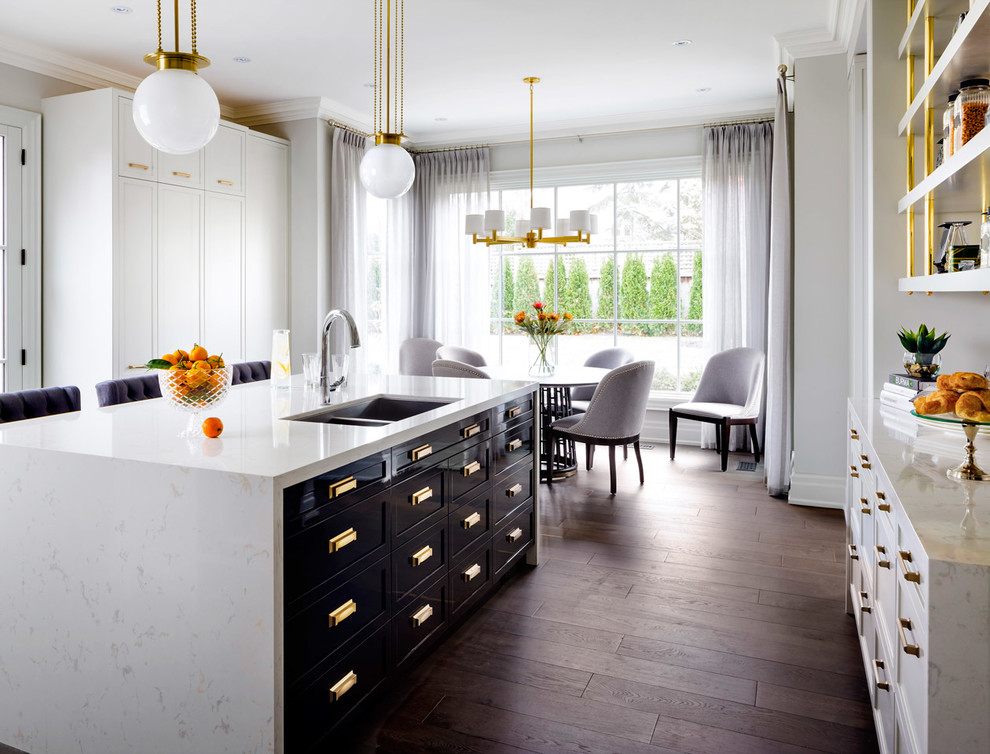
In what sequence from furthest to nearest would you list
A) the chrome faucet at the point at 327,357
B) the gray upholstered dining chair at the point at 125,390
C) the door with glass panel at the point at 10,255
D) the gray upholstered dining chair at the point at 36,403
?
1. the door with glass panel at the point at 10,255
2. the gray upholstered dining chair at the point at 125,390
3. the chrome faucet at the point at 327,357
4. the gray upholstered dining chair at the point at 36,403

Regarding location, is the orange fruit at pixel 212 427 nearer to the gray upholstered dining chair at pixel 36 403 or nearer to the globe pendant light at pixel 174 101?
the globe pendant light at pixel 174 101

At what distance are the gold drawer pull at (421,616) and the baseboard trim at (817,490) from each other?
2924 mm

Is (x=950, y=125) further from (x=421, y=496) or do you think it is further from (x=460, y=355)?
(x=460, y=355)

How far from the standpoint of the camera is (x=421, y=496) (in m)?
2.40

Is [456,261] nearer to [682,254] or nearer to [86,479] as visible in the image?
[682,254]

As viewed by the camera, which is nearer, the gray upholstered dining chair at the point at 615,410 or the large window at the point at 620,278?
the gray upholstered dining chair at the point at 615,410

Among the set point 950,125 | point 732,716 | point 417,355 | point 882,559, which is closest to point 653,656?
point 732,716

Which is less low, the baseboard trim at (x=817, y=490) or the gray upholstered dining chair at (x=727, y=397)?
the gray upholstered dining chair at (x=727, y=397)

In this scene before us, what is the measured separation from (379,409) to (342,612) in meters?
1.16

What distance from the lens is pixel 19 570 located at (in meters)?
1.98

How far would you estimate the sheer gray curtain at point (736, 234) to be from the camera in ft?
19.9

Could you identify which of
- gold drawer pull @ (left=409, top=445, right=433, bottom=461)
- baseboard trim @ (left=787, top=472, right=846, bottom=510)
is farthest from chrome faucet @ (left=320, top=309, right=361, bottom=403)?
baseboard trim @ (left=787, top=472, right=846, bottom=510)

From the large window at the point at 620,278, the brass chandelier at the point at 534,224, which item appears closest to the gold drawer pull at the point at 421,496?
the brass chandelier at the point at 534,224

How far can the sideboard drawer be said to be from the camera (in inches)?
70.0
